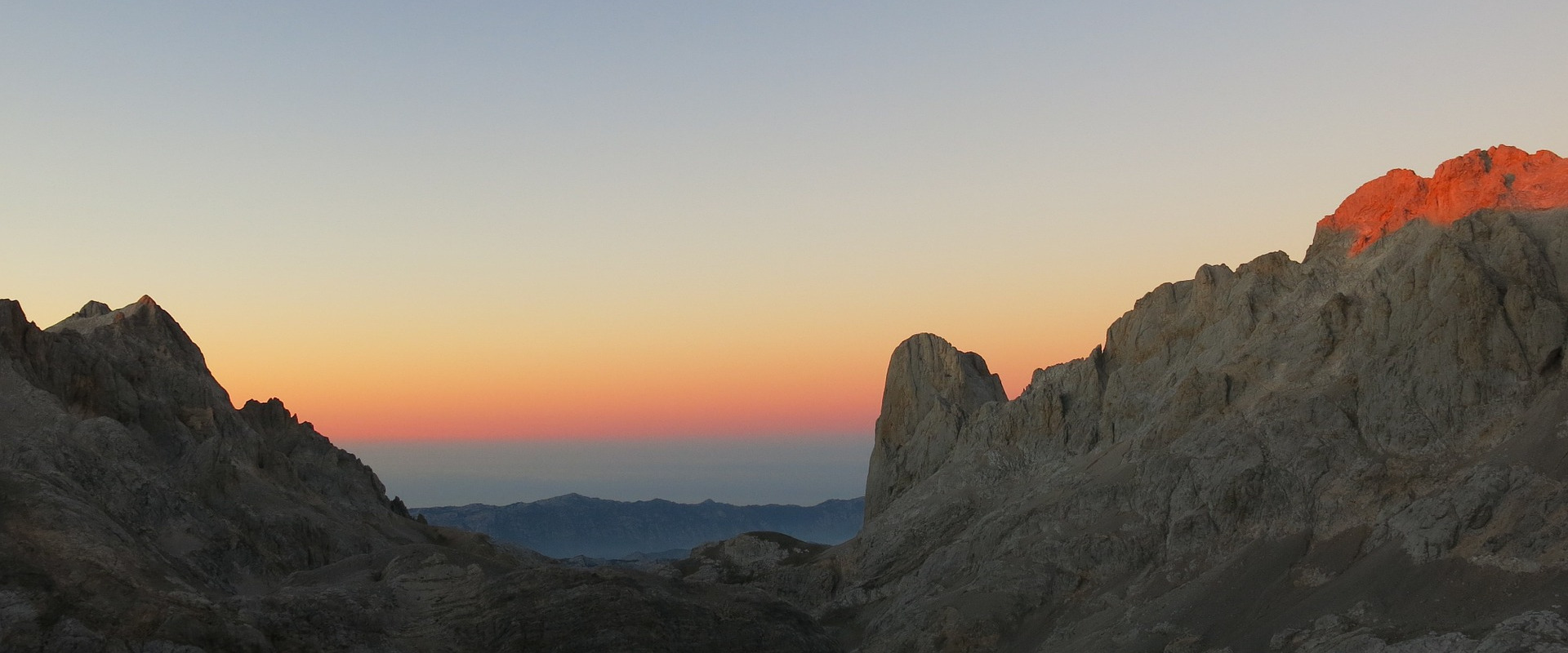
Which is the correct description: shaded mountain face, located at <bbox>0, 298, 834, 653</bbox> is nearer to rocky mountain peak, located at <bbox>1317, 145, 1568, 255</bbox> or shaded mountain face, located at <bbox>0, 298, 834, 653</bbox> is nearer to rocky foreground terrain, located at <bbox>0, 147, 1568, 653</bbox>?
rocky foreground terrain, located at <bbox>0, 147, 1568, 653</bbox>

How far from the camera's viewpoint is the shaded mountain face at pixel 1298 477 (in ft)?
166

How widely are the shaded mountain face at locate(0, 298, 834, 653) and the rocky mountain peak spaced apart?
4254 cm

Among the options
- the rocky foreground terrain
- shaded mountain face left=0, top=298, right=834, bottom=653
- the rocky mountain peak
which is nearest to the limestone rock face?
the rocky foreground terrain

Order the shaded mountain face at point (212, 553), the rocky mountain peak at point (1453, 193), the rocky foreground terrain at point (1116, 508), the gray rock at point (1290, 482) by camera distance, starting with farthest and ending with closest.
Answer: the rocky mountain peak at point (1453, 193), the gray rock at point (1290, 482), the rocky foreground terrain at point (1116, 508), the shaded mountain face at point (212, 553)

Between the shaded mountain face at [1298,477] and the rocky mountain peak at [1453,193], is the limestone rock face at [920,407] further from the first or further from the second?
the rocky mountain peak at [1453,193]

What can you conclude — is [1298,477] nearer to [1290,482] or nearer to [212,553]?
[1290,482]

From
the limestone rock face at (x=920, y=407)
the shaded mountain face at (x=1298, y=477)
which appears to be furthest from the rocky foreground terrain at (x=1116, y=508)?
the limestone rock face at (x=920, y=407)

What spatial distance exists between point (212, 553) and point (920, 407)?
59.4 meters

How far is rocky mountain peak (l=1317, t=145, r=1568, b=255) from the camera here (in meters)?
67.6

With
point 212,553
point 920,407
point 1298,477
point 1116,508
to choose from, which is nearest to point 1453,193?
point 1298,477

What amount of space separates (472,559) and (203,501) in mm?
20474

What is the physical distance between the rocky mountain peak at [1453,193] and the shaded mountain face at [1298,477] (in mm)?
277

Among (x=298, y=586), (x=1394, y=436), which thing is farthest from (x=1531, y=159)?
(x=298, y=586)

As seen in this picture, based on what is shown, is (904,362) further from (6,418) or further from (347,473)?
(6,418)
